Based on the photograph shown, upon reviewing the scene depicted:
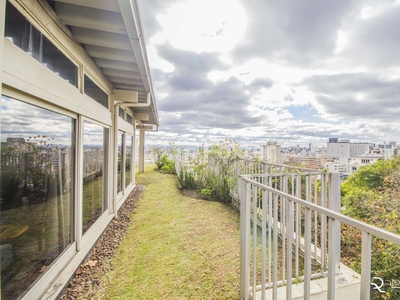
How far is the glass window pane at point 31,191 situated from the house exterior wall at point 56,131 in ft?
0.04

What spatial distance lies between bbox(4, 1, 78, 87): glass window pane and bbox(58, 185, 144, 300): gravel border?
8.08 ft

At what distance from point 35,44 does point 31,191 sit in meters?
1.38

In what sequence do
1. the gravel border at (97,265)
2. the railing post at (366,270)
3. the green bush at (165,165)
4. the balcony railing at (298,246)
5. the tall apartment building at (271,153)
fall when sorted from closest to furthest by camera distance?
the railing post at (366,270)
the balcony railing at (298,246)
the gravel border at (97,265)
the tall apartment building at (271,153)
the green bush at (165,165)

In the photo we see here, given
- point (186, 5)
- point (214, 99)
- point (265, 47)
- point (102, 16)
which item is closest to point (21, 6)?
point (102, 16)

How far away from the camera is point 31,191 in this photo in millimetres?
1850

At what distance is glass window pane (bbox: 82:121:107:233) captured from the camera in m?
3.10

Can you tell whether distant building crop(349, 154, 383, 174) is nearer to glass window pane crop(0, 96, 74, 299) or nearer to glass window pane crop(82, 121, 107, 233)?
glass window pane crop(82, 121, 107, 233)

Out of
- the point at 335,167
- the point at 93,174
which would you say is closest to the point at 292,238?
the point at 335,167

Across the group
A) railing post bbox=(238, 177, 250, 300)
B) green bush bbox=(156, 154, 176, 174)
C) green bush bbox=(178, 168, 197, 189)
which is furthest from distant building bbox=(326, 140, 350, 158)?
green bush bbox=(156, 154, 176, 174)

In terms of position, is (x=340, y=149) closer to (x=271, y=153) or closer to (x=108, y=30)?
(x=271, y=153)

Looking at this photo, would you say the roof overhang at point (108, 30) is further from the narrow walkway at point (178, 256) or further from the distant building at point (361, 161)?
the distant building at point (361, 161)

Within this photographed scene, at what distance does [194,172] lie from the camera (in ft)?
23.8

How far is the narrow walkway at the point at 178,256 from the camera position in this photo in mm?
2281

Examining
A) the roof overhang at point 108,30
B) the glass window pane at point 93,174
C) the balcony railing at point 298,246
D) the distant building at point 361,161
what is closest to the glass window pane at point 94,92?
the roof overhang at point 108,30
